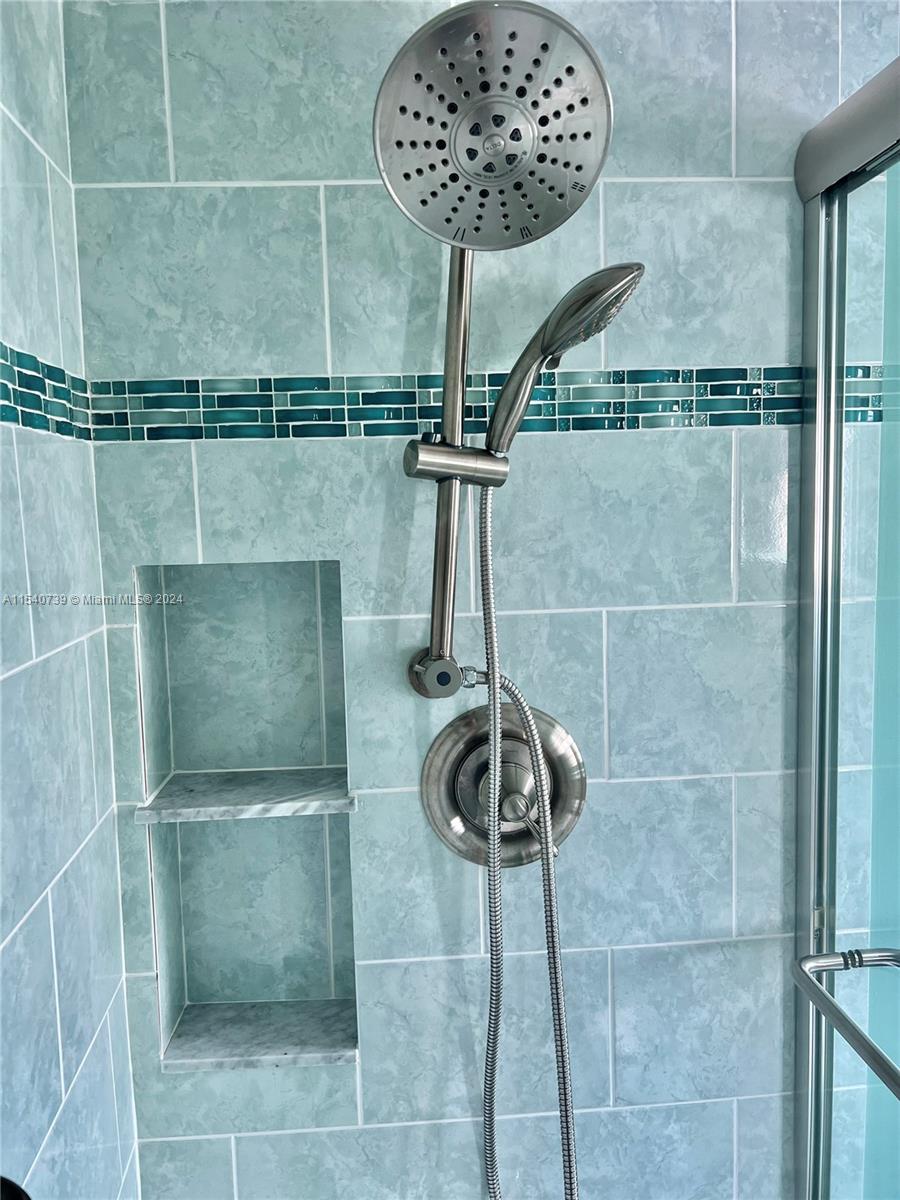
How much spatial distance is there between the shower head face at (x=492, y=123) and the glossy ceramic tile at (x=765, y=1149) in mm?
1165

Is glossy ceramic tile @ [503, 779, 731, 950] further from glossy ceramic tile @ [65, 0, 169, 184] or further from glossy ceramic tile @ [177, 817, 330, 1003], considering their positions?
glossy ceramic tile @ [65, 0, 169, 184]

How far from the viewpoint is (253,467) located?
112 centimetres

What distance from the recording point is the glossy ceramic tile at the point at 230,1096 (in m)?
1.17

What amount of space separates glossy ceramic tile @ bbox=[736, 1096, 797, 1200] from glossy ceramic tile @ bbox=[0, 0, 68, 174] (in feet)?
4.82

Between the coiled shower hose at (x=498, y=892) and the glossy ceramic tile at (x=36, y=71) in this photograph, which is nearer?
the glossy ceramic tile at (x=36, y=71)

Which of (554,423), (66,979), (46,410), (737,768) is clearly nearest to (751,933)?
(737,768)

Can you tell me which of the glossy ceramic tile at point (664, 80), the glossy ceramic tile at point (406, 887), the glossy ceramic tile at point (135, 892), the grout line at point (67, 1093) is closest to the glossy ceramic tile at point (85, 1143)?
the grout line at point (67, 1093)

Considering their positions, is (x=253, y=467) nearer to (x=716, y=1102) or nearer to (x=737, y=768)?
(x=737, y=768)

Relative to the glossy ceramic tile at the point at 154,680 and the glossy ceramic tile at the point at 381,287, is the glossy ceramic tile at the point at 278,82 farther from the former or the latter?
the glossy ceramic tile at the point at 154,680

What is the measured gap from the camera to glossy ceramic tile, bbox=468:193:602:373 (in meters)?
1.12

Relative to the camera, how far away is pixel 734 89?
1128mm

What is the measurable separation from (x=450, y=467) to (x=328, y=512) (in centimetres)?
19

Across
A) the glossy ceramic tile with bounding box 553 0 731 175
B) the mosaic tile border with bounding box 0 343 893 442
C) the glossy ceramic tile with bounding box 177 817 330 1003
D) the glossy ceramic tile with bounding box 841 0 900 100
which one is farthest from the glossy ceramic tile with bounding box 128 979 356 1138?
the glossy ceramic tile with bounding box 841 0 900 100

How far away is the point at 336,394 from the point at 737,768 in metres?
0.71
